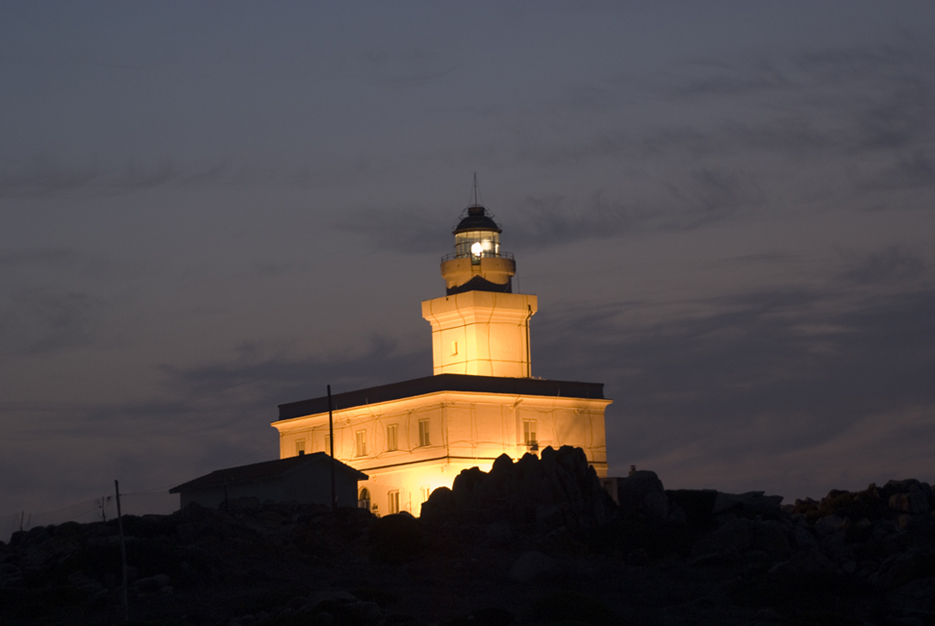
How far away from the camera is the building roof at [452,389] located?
7031cm

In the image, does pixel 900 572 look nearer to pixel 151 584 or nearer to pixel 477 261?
pixel 151 584

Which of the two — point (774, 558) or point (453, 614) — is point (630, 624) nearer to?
point (453, 614)

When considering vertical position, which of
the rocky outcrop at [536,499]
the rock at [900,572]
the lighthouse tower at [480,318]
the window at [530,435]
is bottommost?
the rock at [900,572]

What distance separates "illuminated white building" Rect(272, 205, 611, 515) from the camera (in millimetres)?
69812

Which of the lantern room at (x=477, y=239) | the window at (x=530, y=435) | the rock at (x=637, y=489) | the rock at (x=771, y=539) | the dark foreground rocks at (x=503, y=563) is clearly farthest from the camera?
the lantern room at (x=477, y=239)

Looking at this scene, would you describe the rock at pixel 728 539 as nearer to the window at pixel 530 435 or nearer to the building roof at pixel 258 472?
the building roof at pixel 258 472

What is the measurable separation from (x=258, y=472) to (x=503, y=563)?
19.9 m

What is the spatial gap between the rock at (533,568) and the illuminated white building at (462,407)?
27065mm

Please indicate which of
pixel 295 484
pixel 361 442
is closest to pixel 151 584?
pixel 295 484

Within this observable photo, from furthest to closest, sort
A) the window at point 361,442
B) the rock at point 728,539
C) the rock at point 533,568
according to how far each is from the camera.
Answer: the window at point 361,442
the rock at point 728,539
the rock at point 533,568

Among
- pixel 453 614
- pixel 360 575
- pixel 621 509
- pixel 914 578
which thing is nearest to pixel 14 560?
pixel 360 575

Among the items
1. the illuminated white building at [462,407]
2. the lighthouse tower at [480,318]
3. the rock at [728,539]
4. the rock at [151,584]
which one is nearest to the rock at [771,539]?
the rock at [728,539]

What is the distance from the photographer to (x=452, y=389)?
69.7 m

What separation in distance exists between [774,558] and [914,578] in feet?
18.3
